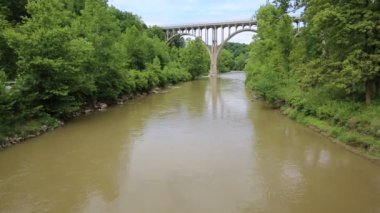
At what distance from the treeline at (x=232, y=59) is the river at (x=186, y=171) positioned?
58566 mm

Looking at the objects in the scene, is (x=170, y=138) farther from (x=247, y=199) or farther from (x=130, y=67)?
(x=130, y=67)

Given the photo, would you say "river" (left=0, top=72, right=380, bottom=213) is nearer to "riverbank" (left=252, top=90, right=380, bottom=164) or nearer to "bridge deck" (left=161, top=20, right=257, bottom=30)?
"riverbank" (left=252, top=90, right=380, bottom=164)

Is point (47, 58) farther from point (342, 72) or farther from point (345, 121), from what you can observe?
point (345, 121)

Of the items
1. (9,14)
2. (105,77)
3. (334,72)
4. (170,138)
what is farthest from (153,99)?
(334,72)

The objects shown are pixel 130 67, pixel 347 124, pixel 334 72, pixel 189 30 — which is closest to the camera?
pixel 347 124

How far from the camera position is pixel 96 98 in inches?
973

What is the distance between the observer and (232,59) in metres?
105

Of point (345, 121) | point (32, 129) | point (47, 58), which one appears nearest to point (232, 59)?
point (47, 58)

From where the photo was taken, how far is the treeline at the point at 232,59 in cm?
9057

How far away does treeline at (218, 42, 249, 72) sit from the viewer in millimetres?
90569

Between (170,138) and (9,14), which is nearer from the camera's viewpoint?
(170,138)

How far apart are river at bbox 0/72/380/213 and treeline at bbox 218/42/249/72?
192 feet

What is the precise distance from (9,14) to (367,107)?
992 inches

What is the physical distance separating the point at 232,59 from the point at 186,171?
9563 cm
